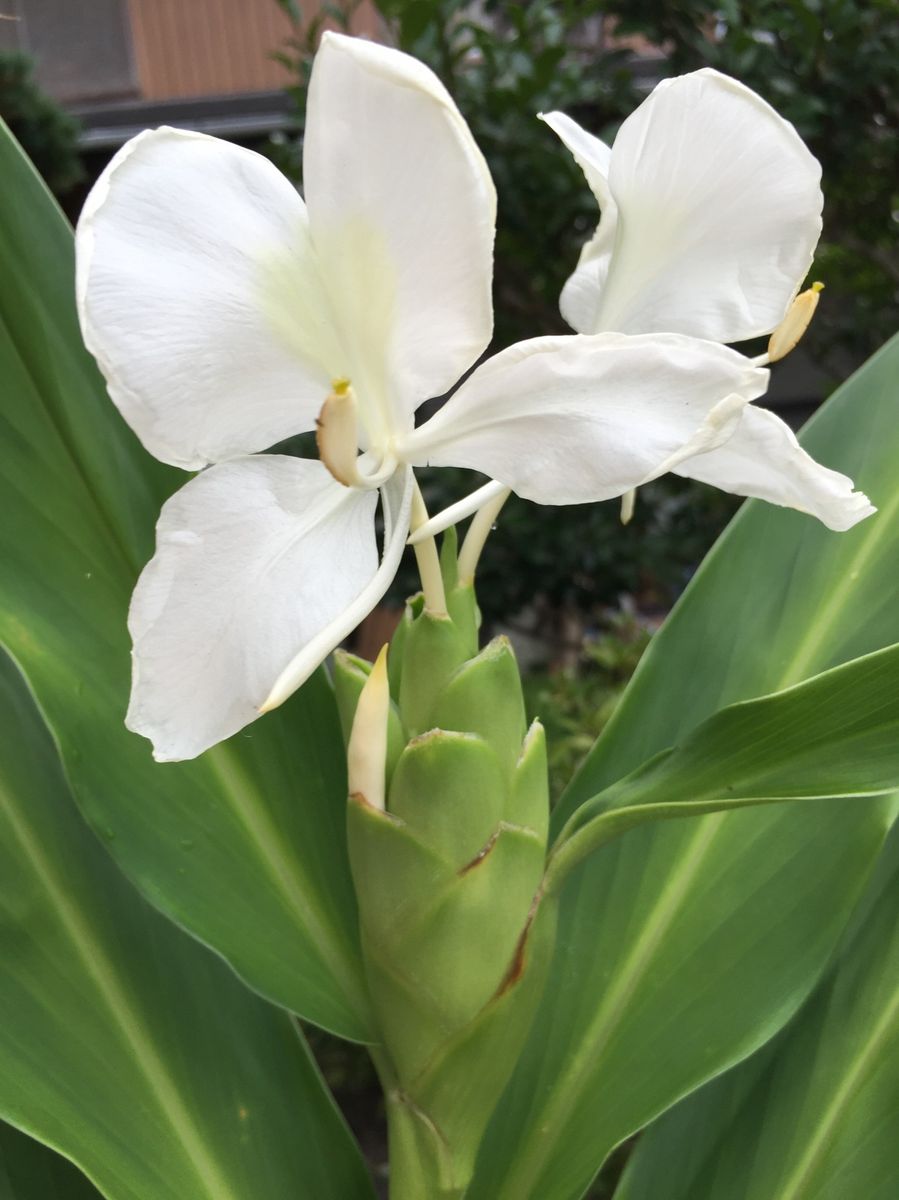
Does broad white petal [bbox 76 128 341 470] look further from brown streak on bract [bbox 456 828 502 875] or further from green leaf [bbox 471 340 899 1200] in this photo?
green leaf [bbox 471 340 899 1200]

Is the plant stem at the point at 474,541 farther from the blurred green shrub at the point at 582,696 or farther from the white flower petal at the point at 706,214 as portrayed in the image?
the blurred green shrub at the point at 582,696

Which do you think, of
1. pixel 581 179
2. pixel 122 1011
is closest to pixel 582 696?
pixel 581 179

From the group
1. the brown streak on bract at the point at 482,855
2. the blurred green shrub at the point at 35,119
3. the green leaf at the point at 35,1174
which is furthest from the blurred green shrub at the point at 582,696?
the blurred green shrub at the point at 35,119

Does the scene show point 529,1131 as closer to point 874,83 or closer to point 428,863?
point 428,863

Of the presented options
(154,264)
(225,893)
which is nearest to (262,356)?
(154,264)

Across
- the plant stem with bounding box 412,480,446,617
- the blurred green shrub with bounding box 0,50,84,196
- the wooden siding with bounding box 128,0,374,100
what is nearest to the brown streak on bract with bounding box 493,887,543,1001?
the plant stem with bounding box 412,480,446,617
